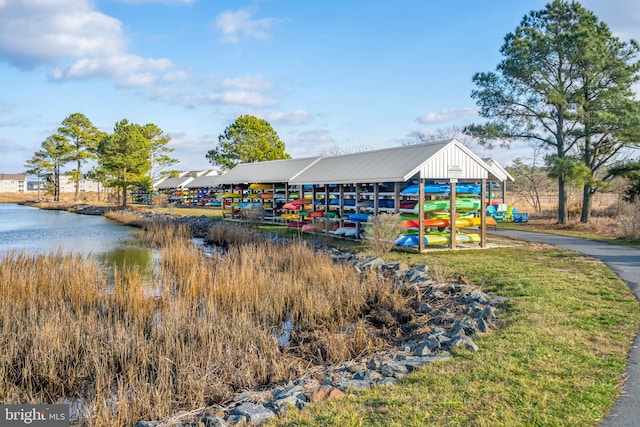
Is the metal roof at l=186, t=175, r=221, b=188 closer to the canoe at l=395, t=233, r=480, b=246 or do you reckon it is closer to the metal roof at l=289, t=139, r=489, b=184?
the metal roof at l=289, t=139, r=489, b=184

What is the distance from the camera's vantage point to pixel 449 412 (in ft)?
14.0

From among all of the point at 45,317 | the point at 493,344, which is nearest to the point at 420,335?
the point at 493,344

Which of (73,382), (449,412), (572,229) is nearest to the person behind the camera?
(449,412)

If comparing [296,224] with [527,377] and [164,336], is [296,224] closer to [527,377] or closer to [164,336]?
[164,336]

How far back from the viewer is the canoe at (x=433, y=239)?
14273 mm

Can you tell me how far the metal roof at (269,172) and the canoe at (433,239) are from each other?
9445 mm

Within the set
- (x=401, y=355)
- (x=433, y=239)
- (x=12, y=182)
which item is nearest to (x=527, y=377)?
(x=401, y=355)

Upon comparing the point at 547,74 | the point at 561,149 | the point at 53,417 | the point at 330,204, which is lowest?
the point at 53,417

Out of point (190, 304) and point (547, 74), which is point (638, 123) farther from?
point (190, 304)

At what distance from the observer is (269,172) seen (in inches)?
1048

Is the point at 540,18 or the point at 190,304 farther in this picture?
the point at 540,18

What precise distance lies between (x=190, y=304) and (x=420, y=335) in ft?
13.9

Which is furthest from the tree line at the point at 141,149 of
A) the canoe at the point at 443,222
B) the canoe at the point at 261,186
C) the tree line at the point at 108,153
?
the canoe at the point at 443,222

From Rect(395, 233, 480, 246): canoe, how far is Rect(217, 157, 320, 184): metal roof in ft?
31.0
